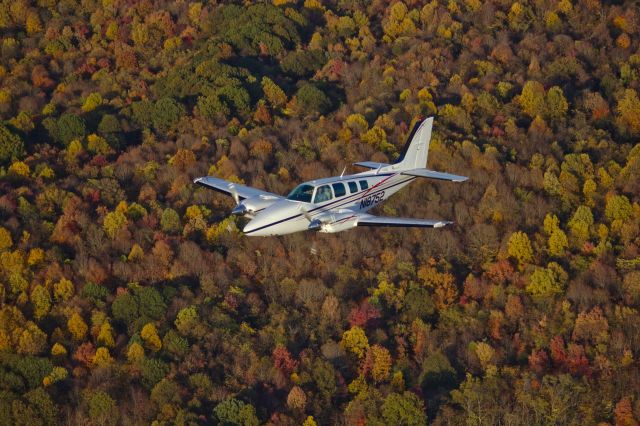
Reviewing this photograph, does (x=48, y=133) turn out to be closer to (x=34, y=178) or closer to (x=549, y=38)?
(x=34, y=178)

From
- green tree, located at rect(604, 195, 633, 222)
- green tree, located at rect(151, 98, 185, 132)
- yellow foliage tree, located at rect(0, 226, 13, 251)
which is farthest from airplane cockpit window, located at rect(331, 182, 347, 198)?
green tree, located at rect(151, 98, 185, 132)

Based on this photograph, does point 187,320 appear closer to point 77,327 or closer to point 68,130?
point 77,327

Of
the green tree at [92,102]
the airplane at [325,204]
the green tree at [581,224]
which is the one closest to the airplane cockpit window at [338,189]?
the airplane at [325,204]

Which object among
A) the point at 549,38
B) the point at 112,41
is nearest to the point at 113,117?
the point at 112,41

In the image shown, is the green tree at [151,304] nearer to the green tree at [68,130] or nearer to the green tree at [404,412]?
the green tree at [404,412]

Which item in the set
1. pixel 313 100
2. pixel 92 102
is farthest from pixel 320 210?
pixel 92 102

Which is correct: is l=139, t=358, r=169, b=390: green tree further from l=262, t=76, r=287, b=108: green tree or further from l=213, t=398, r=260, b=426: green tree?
l=262, t=76, r=287, b=108: green tree
